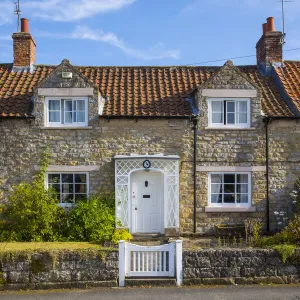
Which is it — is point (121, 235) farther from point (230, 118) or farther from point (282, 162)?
point (282, 162)

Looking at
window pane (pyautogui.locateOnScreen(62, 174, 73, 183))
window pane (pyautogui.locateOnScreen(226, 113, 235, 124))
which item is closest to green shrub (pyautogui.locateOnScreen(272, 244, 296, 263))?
window pane (pyautogui.locateOnScreen(226, 113, 235, 124))

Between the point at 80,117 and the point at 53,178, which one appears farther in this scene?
the point at 80,117

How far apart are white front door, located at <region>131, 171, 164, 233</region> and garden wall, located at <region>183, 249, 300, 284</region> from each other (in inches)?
209

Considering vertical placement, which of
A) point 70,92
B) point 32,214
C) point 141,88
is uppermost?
point 141,88

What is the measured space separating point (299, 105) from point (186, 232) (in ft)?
21.2

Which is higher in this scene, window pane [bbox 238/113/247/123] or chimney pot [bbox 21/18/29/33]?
chimney pot [bbox 21/18/29/33]

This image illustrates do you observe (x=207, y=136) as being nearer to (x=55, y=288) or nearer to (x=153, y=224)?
(x=153, y=224)

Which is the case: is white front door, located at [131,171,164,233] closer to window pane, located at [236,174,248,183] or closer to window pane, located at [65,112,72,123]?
window pane, located at [236,174,248,183]

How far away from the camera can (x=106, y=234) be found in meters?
13.9

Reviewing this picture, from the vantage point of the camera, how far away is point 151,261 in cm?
993

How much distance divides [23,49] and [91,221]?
8547 mm

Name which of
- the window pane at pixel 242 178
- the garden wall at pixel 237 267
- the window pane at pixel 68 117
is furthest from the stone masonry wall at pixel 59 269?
the window pane at pixel 242 178

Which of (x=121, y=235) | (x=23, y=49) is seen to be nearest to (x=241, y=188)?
(x=121, y=235)

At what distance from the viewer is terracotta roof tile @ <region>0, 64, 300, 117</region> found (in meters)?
15.6
